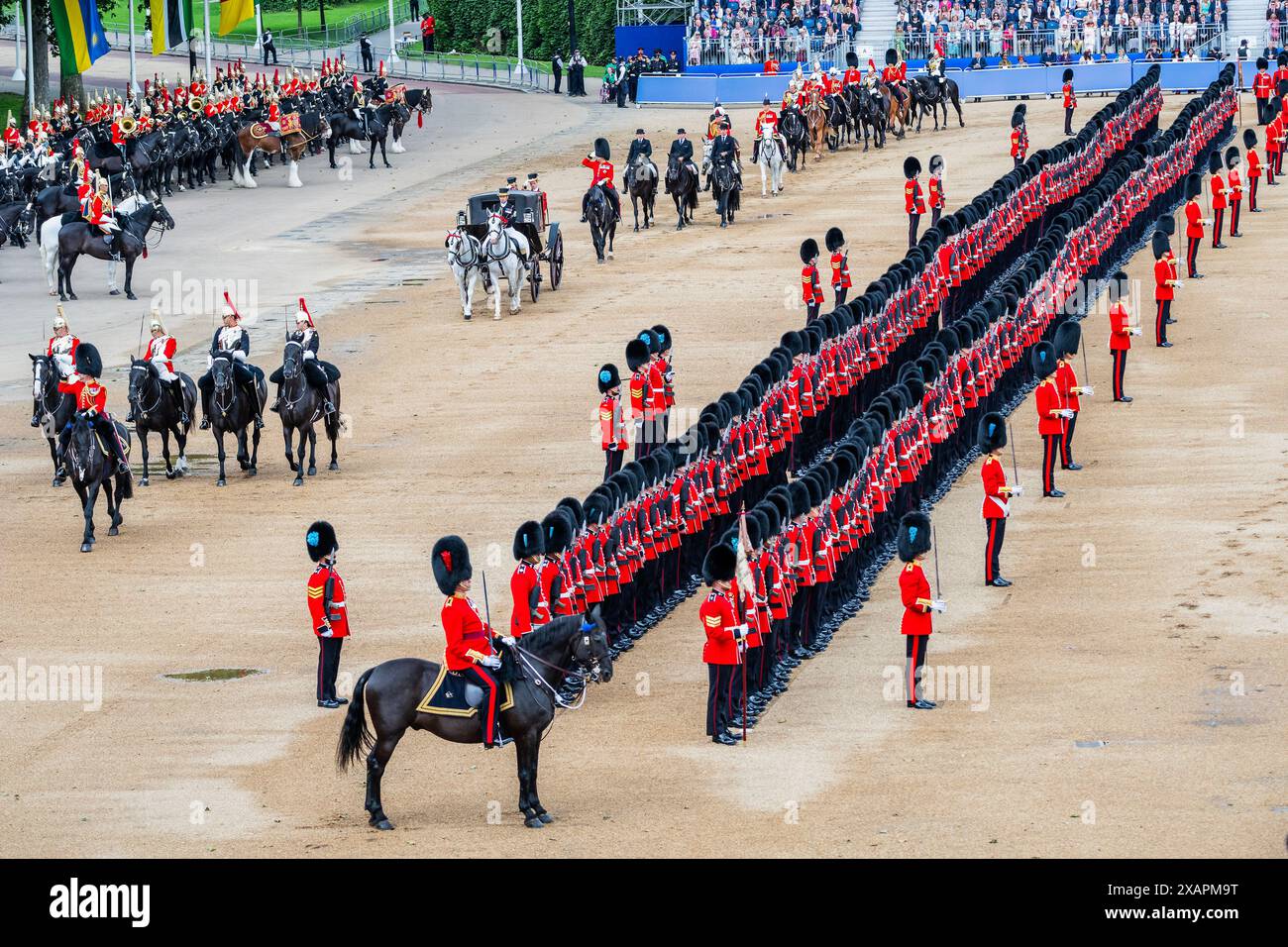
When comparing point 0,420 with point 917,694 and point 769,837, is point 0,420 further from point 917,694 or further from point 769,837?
point 769,837

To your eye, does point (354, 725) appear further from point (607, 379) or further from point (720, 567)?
point (607, 379)

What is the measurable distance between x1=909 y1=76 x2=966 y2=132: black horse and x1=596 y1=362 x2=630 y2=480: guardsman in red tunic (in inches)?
1032

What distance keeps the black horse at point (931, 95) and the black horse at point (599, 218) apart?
45.5ft

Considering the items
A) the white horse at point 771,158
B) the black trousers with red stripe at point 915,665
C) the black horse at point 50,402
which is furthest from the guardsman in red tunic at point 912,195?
the black trousers with red stripe at point 915,665

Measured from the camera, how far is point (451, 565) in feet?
40.3

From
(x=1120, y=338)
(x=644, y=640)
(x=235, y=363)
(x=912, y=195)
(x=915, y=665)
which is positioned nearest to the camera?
(x=915, y=665)

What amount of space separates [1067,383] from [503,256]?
9.82 m

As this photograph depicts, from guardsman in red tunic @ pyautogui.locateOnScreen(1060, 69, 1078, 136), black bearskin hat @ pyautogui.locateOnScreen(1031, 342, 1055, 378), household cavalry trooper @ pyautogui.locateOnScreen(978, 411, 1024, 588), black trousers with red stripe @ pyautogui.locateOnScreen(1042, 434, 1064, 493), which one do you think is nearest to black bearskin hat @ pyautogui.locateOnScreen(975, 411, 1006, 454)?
household cavalry trooper @ pyautogui.locateOnScreen(978, 411, 1024, 588)

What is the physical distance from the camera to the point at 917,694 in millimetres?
14125

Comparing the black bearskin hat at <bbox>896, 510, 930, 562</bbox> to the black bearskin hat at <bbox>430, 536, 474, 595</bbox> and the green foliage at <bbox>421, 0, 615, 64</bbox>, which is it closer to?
the black bearskin hat at <bbox>430, 536, 474, 595</bbox>

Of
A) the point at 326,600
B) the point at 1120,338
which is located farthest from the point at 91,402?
the point at 1120,338

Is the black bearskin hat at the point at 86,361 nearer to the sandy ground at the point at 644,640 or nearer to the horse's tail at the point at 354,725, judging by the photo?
the sandy ground at the point at 644,640

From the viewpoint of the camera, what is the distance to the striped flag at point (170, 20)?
44094mm
